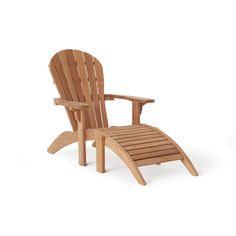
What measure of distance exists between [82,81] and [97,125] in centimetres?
53

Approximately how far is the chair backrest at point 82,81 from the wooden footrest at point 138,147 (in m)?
0.67

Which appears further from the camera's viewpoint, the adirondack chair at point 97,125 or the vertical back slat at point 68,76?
the vertical back slat at point 68,76

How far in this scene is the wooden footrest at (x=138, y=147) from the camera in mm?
4309

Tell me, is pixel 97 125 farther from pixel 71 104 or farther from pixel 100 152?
pixel 100 152

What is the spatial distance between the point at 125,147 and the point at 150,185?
1.38 ft

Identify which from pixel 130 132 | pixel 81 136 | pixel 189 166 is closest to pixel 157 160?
pixel 189 166

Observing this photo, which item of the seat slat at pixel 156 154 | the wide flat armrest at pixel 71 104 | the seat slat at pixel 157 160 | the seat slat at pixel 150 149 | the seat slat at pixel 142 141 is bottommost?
the seat slat at pixel 157 160

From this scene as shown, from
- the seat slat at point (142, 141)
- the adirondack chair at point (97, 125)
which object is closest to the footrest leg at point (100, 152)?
the adirondack chair at point (97, 125)

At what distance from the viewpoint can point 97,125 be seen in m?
5.41

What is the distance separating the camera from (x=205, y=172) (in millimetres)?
4590

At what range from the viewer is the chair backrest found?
5289 mm

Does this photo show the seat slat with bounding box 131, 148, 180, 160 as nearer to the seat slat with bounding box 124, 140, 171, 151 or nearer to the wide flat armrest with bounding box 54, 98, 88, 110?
the seat slat with bounding box 124, 140, 171, 151

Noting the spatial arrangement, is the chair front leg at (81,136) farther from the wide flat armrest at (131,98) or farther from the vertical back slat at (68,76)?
the wide flat armrest at (131,98)

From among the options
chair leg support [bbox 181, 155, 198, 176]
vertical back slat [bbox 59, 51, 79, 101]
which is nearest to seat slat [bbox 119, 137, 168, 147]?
chair leg support [bbox 181, 155, 198, 176]
